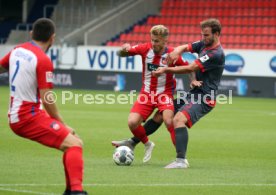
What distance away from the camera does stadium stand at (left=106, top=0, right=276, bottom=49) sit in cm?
3381

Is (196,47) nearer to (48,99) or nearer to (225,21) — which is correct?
(48,99)

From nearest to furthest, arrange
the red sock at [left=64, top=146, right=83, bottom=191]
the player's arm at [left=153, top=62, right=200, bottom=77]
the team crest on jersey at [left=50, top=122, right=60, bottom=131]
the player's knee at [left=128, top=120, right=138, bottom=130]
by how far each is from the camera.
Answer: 1. the red sock at [left=64, top=146, right=83, bottom=191]
2. the team crest on jersey at [left=50, top=122, right=60, bottom=131]
3. the player's arm at [left=153, top=62, right=200, bottom=77]
4. the player's knee at [left=128, top=120, right=138, bottom=130]

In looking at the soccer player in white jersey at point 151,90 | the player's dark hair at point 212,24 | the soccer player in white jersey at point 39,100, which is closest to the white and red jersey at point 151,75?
the soccer player in white jersey at point 151,90

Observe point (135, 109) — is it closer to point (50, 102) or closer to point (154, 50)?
point (154, 50)

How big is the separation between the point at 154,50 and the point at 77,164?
4.43 meters

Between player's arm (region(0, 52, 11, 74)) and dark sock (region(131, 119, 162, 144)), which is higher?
player's arm (region(0, 52, 11, 74))

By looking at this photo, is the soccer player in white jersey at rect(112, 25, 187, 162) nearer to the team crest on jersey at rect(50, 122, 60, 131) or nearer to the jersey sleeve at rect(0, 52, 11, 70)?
the jersey sleeve at rect(0, 52, 11, 70)

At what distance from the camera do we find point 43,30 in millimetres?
7996

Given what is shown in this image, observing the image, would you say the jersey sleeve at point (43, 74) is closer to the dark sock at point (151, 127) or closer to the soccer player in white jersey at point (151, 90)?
the soccer player in white jersey at point (151, 90)

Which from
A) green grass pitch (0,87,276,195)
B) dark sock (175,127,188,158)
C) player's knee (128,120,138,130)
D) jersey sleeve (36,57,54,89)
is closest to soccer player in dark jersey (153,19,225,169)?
dark sock (175,127,188,158)

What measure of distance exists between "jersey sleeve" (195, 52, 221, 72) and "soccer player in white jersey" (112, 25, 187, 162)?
744 mm

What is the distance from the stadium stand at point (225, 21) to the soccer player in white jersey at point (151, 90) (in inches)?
855

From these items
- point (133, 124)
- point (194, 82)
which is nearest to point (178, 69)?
point (194, 82)

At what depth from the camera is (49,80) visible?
25.8 ft
